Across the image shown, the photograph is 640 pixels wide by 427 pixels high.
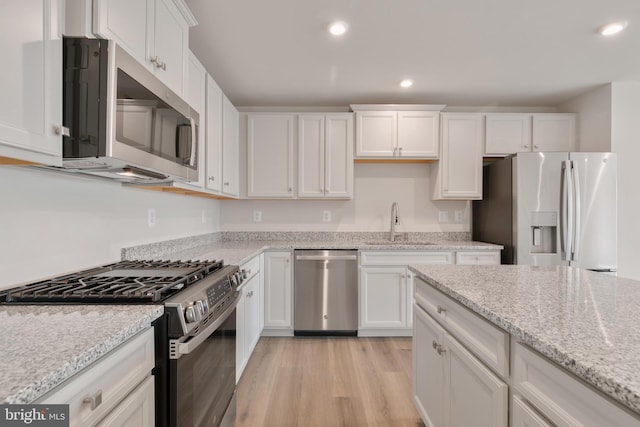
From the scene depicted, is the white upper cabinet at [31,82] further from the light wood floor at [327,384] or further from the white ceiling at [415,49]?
the light wood floor at [327,384]

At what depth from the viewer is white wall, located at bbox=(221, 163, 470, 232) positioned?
3.62 m

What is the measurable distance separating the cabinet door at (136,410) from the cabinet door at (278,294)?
2047 millimetres

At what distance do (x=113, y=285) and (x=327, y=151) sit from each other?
2.46m

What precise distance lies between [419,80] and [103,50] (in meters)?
2.58

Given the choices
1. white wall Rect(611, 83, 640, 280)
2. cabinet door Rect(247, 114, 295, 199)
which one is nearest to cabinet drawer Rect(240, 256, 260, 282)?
cabinet door Rect(247, 114, 295, 199)

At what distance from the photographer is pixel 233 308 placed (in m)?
1.68

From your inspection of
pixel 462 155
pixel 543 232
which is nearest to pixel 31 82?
pixel 462 155

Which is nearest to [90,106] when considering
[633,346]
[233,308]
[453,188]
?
[233,308]

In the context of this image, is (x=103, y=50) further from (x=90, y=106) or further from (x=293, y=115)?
(x=293, y=115)

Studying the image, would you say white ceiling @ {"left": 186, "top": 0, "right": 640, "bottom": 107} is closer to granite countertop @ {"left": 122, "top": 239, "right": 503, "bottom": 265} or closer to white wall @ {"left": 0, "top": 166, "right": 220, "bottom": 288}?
white wall @ {"left": 0, "top": 166, "right": 220, "bottom": 288}

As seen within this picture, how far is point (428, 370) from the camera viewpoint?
61.9 inches

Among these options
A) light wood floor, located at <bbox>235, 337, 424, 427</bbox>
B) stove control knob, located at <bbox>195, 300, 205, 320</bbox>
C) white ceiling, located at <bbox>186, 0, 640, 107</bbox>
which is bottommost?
light wood floor, located at <bbox>235, 337, 424, 427</bbox>

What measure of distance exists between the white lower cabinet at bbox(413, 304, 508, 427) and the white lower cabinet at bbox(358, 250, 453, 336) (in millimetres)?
1245

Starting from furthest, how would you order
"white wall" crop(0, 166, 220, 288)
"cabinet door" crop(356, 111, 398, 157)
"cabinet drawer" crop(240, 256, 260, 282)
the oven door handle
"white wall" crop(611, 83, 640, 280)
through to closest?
"cabinet door" crop(356, 111, 398, 157), "white wall" crop(611, 83, 640, 280), "cabinet drawer" crop(240, 256, 260, 282), "white wall" crop(0, 166, 220, 288), the oven door handle
